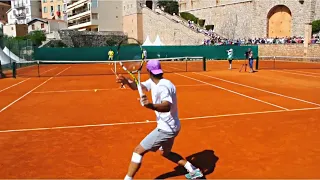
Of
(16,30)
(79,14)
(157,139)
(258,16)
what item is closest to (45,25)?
(16,30)

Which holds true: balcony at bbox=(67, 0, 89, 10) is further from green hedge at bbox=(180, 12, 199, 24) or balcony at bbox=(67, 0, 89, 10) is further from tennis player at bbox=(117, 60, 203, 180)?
tennis player at bbox=(117, 60, 203, 180)

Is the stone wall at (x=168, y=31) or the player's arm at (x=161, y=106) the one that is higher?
the stone wall at (x=168, y=31)

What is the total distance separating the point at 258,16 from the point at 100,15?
40.0 m

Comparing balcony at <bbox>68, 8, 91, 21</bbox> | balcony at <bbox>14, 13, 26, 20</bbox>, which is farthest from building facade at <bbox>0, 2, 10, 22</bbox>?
balcony at <bbox>68, 8, 91, 21</bbox>

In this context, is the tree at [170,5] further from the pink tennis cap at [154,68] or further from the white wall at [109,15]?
the pink tennis cap at [154,68]

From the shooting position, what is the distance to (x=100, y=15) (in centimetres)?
7656

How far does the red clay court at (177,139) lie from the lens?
5715 millimetres

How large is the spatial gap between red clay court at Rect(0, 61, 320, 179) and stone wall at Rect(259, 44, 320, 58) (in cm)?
2415

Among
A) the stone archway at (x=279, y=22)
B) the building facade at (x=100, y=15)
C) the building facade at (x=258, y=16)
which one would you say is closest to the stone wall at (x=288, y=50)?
the building facade at (x=258, y=16)

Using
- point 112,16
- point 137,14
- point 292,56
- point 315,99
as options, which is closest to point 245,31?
point 292,56

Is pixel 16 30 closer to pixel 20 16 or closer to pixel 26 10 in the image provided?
pixel 26 10

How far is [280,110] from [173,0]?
6908 centimetres

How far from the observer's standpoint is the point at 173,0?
7581 cm

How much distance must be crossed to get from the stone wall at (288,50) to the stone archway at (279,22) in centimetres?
773
